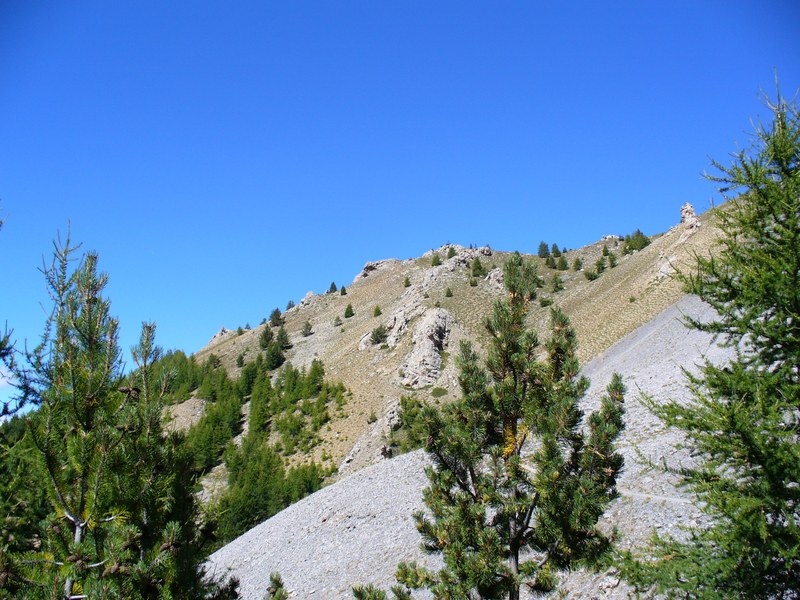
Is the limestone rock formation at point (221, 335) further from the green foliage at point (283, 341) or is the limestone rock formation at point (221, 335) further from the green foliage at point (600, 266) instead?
the green foliage at point (600, 266)

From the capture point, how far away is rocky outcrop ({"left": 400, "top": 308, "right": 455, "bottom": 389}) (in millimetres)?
59688

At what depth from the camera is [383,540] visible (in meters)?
19.0

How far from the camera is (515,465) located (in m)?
7.40

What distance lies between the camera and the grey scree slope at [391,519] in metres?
13.1

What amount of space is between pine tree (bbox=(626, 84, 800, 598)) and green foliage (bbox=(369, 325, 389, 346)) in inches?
2580

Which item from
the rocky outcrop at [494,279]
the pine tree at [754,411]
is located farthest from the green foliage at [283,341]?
the pine tree at [754,411]

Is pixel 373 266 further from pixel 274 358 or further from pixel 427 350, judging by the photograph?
pixel 427 350

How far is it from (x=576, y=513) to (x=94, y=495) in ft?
18.9

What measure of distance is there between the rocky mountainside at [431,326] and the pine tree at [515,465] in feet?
98.8

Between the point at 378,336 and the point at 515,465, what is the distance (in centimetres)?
6588

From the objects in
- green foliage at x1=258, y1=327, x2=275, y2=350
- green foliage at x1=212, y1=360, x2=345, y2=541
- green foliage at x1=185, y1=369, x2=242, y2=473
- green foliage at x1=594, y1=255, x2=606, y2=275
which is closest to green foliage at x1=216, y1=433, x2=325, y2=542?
green foliage at x1=212, y1=360, x2=345, y2=541

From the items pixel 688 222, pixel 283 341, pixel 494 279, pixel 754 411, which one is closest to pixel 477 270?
pixel 494 279

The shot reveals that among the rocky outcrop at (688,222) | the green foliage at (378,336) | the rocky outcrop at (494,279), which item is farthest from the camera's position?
the rocky outcrop at (494,279)

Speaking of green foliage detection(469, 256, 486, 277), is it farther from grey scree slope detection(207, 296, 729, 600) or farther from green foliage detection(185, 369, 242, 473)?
grey scree slope detection(207, 296, 729, 600)
